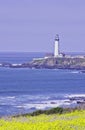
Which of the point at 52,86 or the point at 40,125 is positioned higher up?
the point at 40,125

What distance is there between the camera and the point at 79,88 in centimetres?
14012

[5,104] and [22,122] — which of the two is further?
[5,104]

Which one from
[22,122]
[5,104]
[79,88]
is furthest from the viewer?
[79,88]

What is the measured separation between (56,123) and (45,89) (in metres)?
116

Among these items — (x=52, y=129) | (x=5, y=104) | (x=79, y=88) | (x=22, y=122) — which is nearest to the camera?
(x=52, y=129)

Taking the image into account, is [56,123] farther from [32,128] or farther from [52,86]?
[52,86]

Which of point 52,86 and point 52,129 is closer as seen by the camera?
point 52,129

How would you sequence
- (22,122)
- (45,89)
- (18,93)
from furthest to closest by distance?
(45,89) < (18,93) < (22,122)

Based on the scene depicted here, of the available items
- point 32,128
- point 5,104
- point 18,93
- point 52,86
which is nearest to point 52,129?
point 32,128

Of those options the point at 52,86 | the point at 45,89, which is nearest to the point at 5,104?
the point at 45,89

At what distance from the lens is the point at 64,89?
13300 centimetres

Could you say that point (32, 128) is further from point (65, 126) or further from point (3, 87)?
point (3, 87)

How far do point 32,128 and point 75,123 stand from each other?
1368 mm

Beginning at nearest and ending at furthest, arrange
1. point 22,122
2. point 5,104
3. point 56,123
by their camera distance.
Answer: point 56,123, point 22,122, point 5,104
